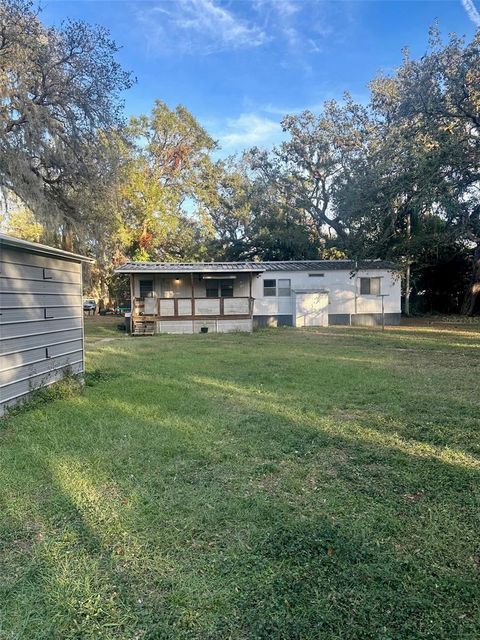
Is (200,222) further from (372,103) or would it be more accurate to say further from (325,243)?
(372,103)

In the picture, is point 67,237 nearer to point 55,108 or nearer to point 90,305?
point 55,108

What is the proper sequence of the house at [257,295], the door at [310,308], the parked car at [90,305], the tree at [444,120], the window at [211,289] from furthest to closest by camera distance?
the parked car at [90,305], the door at [310,308], the window at [211,289], the house at [257,295], the tree at [444,120]

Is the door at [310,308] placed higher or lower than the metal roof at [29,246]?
lower

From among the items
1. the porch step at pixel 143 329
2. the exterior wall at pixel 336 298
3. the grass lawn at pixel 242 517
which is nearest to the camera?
the grass lawn at pixel 242 517

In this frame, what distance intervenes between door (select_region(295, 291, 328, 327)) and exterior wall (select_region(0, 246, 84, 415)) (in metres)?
12.9

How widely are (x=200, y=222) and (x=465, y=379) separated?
22463mm

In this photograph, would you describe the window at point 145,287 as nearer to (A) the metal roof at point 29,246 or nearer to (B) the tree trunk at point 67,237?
(B) the tree trunk at point 67,237

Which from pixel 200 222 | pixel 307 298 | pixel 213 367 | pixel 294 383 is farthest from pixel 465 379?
pixel 200 222

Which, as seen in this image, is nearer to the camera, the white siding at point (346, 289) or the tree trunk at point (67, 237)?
the tree trunk at point (67, 237)

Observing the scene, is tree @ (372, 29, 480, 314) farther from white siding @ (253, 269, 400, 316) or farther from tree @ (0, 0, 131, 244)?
tree @ (0, 0, 131, 244)

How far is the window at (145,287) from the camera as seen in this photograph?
18047mm

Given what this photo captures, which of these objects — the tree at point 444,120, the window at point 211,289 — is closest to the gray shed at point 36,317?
the tree at point 444,120

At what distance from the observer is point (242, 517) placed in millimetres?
2678

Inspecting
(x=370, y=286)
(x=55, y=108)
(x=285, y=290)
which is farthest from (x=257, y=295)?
(x=55, y=108)
